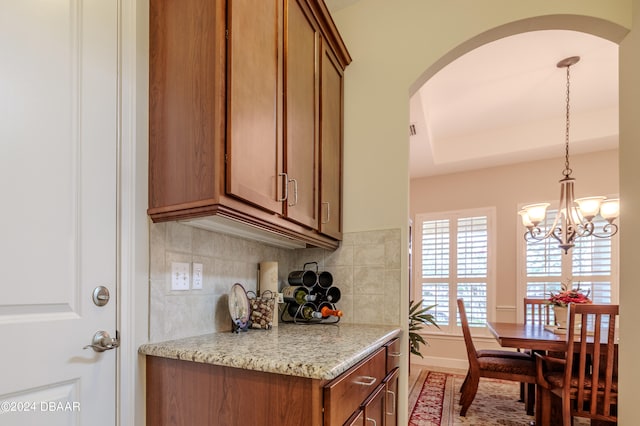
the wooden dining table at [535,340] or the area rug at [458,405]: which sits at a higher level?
the wooden dining table at [535,340]

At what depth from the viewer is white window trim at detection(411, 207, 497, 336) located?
14.4 ft

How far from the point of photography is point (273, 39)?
1371 mm

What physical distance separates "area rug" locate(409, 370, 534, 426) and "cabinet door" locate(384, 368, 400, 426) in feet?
4.44

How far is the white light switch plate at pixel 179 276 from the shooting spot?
1.30 m

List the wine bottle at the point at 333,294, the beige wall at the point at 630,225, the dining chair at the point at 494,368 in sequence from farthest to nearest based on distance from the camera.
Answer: the dining chair at the point at 494,368 < the wine bottle at the point at 333,294 < the beige wall at the point at 630,225

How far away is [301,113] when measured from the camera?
157 cm

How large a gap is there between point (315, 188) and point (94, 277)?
0.95 m

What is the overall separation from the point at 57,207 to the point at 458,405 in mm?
3464

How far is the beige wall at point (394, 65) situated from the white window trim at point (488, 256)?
10.00ft

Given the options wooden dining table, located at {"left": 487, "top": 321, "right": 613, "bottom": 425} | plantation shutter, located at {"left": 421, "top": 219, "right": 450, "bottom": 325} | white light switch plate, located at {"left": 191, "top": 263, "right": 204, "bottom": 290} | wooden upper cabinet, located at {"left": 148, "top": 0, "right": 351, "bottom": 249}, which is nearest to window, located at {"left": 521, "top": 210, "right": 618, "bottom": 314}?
plantation shutter, located at {"left": 421, "top": 219, "right": 450, "bottom": 325}

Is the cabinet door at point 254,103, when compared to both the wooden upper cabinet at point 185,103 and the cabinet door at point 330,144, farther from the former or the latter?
the cabinet door at point 330,144

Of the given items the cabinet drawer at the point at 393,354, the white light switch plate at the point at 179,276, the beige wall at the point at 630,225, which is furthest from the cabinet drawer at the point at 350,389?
the beige wall at the point at 630,225

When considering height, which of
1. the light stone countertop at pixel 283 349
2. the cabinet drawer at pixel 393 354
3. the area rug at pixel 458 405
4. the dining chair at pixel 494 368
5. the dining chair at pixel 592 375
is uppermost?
the light stone countertop at pixel 283 349

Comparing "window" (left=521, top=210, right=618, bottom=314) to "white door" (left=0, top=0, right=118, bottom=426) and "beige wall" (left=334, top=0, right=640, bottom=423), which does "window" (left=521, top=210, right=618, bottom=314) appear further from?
"white door" (left=0, top=0, right=118, bottom=426)
